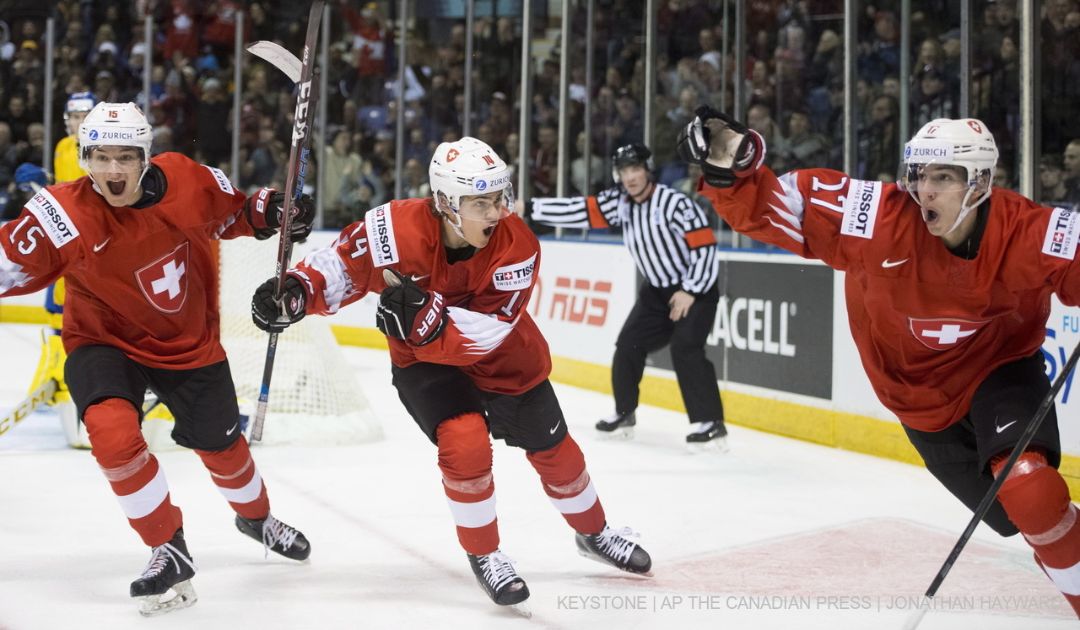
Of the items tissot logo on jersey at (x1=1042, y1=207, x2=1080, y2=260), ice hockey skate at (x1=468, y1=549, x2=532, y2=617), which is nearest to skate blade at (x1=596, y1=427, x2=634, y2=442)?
ice hockey skate at (x1=468, y1=549, x2=532, y2=617)

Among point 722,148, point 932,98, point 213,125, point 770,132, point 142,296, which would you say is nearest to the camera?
→ point 722,148

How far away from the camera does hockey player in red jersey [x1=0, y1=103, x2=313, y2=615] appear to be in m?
2.99

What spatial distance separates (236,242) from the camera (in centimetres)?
650

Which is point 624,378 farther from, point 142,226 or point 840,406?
point 142,226

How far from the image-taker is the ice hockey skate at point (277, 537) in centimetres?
348

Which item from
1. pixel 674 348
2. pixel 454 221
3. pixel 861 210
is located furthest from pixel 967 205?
pixel 674 348

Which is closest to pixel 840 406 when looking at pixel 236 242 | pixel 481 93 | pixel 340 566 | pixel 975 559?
pixel 975 559

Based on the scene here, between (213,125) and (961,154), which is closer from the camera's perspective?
(961,154)

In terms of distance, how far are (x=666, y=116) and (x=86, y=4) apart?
21.2ft

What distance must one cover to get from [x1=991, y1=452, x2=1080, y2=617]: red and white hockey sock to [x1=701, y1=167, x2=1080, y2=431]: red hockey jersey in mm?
256

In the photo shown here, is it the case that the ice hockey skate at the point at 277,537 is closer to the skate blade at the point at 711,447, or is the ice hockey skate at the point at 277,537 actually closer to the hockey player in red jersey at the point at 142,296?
the hockey player in red jersey at the point at 142,296

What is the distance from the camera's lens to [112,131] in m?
3.07

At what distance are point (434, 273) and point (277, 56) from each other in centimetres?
76

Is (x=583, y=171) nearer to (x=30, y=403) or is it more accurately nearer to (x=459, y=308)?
(x=30, y=403)
